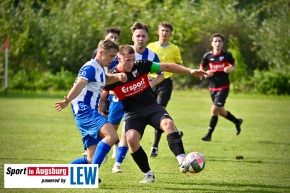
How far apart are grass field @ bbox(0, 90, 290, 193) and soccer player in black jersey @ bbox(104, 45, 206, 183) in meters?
0.46

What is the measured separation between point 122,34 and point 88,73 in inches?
1056

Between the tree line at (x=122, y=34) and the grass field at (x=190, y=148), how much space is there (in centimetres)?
825

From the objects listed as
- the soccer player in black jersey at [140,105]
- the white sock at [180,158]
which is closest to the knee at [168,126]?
the soccer player in black jersey at [140,105]

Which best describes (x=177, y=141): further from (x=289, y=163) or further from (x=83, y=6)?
(x=83, y=6)

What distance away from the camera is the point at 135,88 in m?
9.18

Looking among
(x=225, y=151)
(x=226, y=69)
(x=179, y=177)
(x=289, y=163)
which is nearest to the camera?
(x=179, y=177)

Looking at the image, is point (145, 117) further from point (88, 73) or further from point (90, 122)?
point (88, 73)

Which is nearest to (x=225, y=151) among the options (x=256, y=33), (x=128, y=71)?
(x=128, y=71)

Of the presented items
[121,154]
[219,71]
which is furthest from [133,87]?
[219,71]

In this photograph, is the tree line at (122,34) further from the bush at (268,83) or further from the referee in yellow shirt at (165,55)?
the referee in yellow shirt at (165,55)

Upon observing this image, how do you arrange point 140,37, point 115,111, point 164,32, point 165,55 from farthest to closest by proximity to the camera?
point 165,55 < point 164,32 < point 115,111 < point 140,37

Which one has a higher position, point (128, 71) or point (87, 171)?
point (128, 71)

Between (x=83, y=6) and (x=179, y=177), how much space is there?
2915cm

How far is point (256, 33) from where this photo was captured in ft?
114
